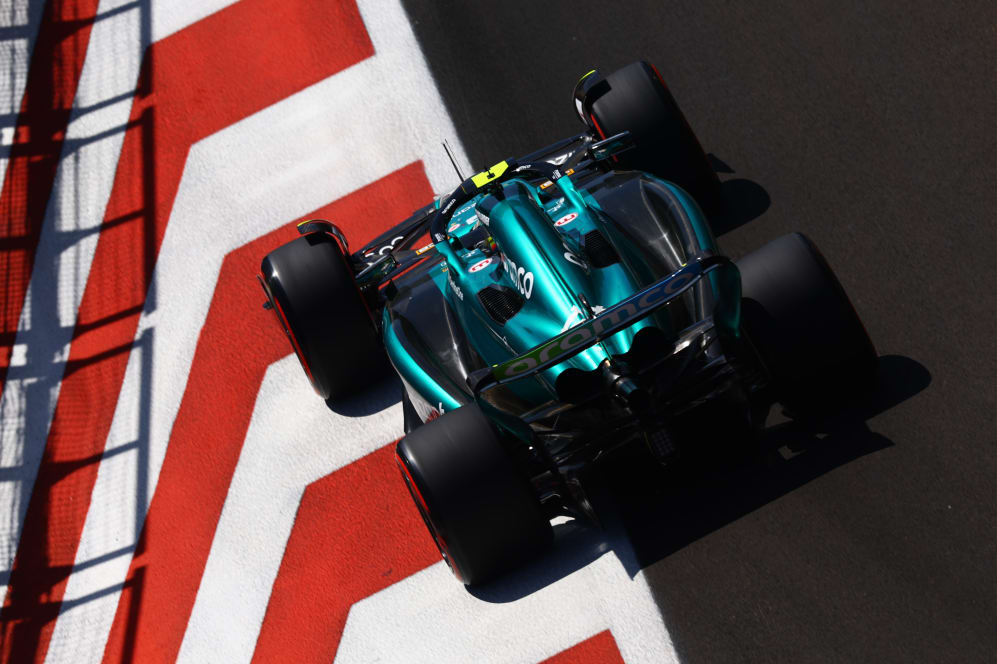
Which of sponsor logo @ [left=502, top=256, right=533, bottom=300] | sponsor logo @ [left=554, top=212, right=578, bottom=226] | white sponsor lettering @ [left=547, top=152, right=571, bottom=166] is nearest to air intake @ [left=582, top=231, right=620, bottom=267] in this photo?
sponsor logo @ [left=554, top=212, right=578, bottom=226]

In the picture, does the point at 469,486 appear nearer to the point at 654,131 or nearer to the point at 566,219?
the point at 566,219

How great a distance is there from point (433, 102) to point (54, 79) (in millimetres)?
4096

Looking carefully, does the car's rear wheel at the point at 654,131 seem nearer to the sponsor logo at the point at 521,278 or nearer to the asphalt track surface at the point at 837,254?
the asphalt track surface at the point at 837,254

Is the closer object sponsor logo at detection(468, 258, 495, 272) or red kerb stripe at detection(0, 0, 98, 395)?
sponsor logo at detection(468, 258, 495, 272)

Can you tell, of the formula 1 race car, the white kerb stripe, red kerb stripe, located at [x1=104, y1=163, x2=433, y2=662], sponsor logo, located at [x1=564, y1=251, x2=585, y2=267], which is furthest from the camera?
the white kerb stripe

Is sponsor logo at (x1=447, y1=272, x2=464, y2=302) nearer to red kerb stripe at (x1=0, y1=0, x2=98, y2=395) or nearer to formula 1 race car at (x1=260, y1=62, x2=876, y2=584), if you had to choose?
formula 1 race car at (x1=260, y1=62, x2=876, y2=584)

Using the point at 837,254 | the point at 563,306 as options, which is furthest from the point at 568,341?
the point at 837,254

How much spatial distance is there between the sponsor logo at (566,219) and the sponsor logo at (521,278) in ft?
1.30

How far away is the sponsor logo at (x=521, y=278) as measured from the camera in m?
6.57

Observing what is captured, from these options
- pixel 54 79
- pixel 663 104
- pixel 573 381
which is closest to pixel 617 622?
pixel 573 381

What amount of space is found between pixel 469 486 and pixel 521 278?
3.93ft

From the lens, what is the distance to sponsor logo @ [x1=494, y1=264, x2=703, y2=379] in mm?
5742

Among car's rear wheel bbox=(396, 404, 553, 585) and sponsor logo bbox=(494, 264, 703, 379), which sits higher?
sponsor logo bbox=(494, 264, 703, 379)

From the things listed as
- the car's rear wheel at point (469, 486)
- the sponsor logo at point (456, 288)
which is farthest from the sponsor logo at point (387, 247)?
the car's rear wheel at point (469, 486)
